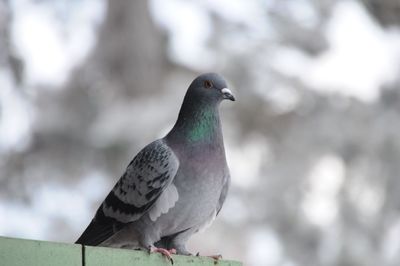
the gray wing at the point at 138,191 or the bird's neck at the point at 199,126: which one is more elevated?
the bird's neck at the point at 199,126

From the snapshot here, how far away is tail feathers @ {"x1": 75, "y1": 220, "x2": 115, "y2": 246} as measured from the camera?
4238 mm

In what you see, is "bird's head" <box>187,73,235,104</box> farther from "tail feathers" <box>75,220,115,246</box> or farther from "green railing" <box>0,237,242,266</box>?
"green railing" <box>0,237,242,266</box>

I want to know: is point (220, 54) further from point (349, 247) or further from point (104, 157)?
point (349, 247)

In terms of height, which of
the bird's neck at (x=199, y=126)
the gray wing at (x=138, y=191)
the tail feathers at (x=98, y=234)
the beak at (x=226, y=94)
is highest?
the beak at (x=226, y=94)

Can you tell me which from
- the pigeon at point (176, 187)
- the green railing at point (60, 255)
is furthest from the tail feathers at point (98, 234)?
the green railing at point (60, 255)

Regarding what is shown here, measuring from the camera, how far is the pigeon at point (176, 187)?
416 centimetres

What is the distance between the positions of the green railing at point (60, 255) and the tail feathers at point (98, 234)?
25.5 inches

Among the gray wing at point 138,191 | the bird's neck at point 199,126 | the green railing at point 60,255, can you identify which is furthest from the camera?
the bird's neck at point 199,126

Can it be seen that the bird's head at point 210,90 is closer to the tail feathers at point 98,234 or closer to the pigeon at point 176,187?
the pigeon at point 176,187

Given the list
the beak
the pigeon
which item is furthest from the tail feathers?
the beak

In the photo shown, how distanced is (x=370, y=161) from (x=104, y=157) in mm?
2936

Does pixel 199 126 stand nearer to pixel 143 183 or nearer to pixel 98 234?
pixel 143 183

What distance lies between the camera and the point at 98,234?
14.0 feet

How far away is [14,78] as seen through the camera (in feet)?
34.8
